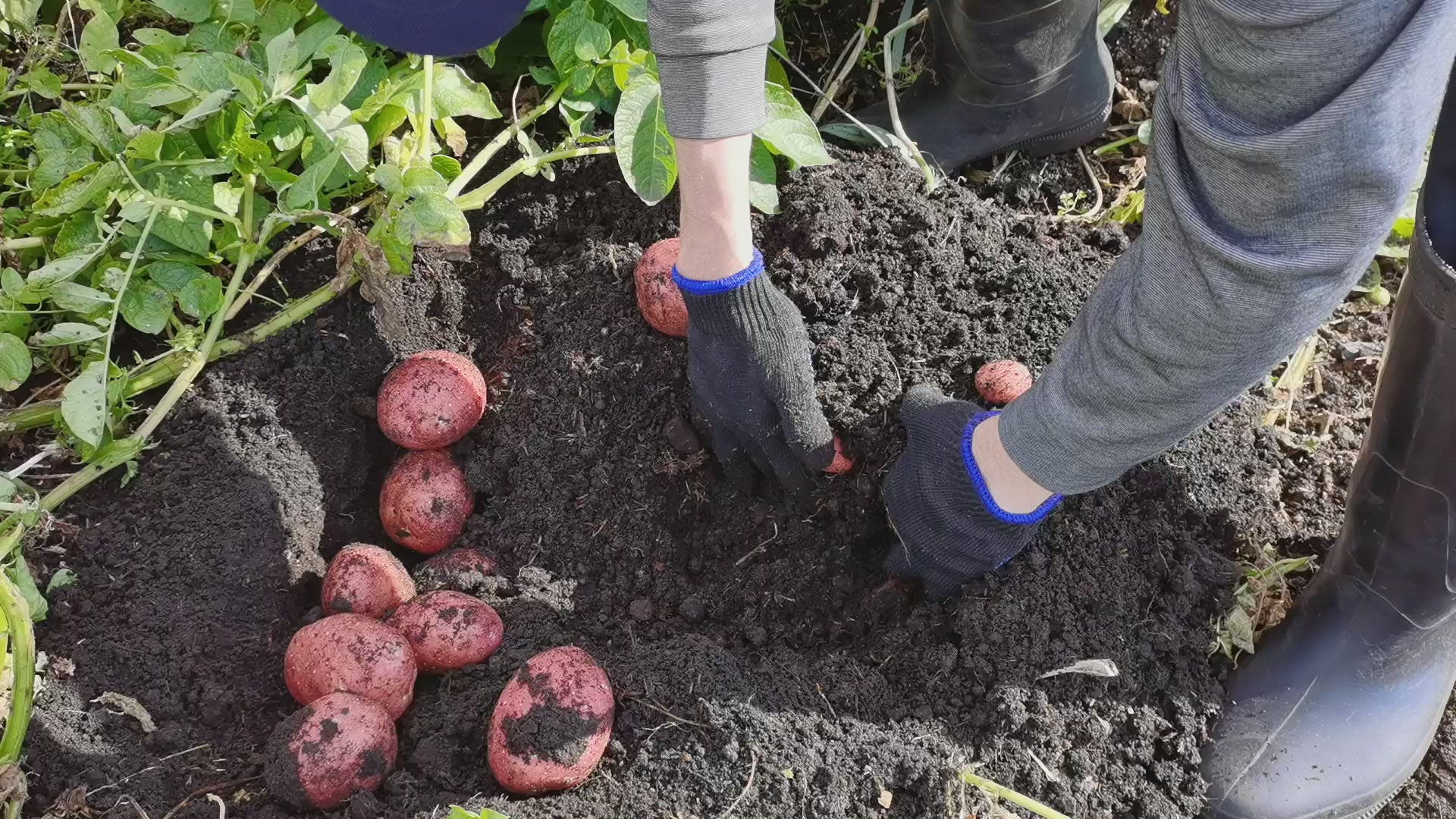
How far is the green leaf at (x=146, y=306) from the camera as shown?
2018 mm

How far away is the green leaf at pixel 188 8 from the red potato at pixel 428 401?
2.68 feet

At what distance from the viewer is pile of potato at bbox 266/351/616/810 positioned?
5.44ft

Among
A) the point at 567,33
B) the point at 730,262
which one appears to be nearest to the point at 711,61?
the point at 730,262

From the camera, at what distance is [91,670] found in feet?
6.02

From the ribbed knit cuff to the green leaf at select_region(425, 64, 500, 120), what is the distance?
0.66 meters

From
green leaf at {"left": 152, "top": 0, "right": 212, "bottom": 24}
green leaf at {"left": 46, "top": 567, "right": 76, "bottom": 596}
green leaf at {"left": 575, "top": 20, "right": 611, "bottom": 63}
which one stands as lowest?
green leaf at {"left": 46, "top": 567, "right": 76, "bottom": 596}

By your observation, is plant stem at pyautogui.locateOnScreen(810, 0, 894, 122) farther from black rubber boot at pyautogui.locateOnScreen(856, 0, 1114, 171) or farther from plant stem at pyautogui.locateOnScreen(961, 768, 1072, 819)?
plant stem at pyautogui.locateOnScreen(961, 768, 1072, 819)

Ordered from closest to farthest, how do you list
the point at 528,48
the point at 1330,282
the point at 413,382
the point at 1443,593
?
the point at 1330,282 < the point at 1443,593 < the point at 413,382 < the point at 528,48

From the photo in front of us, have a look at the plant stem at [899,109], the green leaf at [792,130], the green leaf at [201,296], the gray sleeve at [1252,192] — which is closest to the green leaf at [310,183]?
the green leaf at [201,296]

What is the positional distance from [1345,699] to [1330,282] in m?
1.04

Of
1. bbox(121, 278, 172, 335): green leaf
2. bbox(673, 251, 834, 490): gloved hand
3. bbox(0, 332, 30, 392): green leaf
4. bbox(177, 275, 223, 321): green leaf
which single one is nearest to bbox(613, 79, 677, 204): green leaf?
bbox(673, 251, 834, 490): gloved hand

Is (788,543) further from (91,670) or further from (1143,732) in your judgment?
(91,670)

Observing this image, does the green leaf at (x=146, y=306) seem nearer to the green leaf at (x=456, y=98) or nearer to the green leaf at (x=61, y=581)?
the green leaf at (x=61, y=581)

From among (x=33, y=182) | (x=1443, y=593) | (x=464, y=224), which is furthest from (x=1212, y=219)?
(x=33, y=182)
